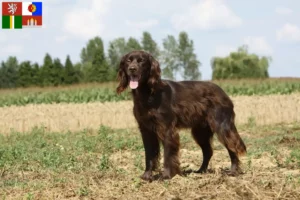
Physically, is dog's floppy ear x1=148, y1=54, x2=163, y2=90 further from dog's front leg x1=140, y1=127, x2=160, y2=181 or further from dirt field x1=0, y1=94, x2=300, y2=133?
dirt field x1=0, y1=94, x2=300, y2=133

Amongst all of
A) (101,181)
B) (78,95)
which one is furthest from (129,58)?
(78,95)

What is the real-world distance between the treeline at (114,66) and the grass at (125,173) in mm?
39783

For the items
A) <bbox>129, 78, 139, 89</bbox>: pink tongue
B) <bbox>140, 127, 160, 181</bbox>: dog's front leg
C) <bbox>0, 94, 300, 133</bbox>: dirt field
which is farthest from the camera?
<bbox>0, 94, 300, 133</bbox>: dirt field

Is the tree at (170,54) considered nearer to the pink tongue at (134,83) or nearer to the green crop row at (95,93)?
the green crop row at (95,93)

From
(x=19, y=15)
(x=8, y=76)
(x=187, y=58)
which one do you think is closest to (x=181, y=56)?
(x=187, y=58)

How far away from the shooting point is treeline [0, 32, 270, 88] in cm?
5738

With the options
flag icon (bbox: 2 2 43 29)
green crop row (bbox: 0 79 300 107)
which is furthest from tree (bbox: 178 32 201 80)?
flag icon (bbox: 2 2 43 29)

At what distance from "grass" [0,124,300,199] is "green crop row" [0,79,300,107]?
16618 millimetres

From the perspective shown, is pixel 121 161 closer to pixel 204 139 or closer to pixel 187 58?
pixel 204 139

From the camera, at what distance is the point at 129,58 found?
26.3 feet

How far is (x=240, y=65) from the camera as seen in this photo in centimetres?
7238

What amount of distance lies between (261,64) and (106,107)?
51.9 meters

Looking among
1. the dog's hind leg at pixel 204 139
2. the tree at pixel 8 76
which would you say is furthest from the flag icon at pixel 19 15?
the tree at pixel 8 76

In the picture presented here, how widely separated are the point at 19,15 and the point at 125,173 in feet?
54.5
